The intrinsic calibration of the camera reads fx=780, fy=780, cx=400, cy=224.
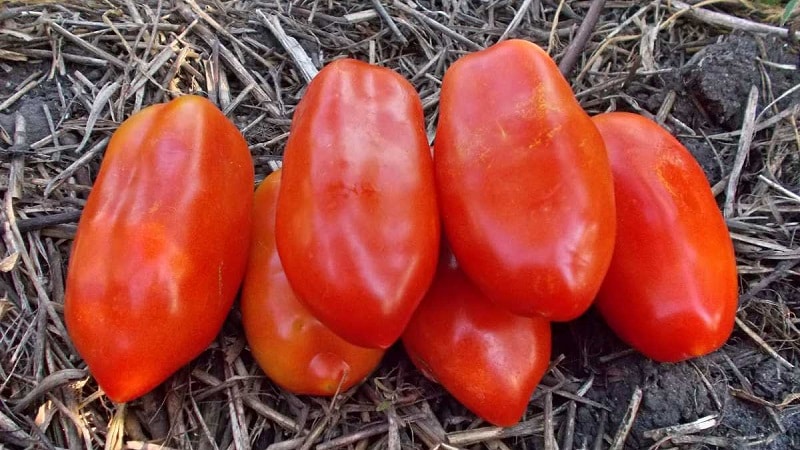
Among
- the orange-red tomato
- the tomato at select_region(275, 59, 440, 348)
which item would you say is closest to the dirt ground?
the orange-red tomato

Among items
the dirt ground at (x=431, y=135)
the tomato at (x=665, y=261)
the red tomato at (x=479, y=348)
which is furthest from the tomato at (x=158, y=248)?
the tomato at (x=665, y=261)

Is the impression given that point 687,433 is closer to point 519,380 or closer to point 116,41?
point 519,380

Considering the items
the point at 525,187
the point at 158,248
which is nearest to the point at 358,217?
the point at 525,187

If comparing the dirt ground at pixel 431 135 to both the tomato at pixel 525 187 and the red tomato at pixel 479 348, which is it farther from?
the tomato at pixel 525 187

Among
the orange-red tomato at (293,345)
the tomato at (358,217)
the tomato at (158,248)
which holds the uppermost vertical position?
the tomato at (358,217)

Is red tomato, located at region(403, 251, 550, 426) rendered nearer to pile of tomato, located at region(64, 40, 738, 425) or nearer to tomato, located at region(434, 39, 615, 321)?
pile of tomato, located at region(64, 40, 738, 425)

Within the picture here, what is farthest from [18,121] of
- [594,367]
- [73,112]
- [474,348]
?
[594,367]
